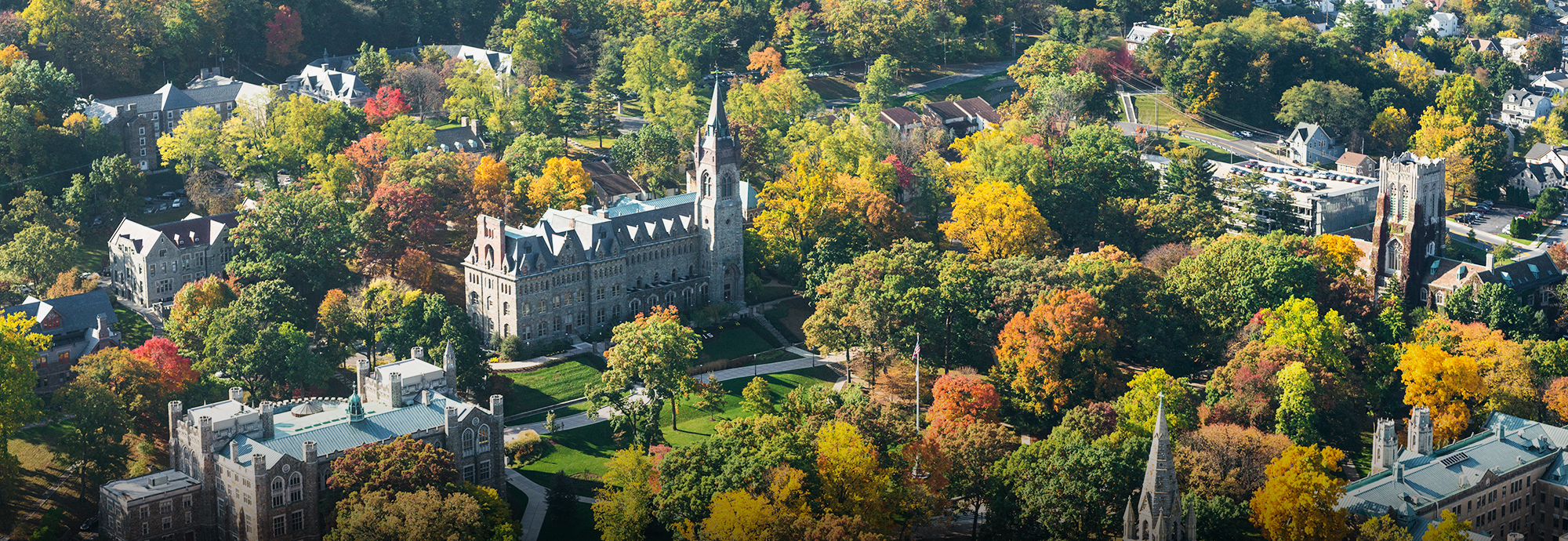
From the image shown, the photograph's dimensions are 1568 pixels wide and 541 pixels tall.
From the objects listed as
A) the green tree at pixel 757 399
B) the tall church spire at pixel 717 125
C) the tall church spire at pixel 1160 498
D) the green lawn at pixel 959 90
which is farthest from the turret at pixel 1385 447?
the green lawn at pixel 959 90

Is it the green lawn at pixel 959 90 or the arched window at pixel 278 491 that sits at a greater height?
the green lawn at pixel 959 90

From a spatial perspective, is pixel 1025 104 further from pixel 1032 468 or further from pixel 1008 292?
pixel 1032 468

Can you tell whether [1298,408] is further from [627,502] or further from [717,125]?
[717,125]

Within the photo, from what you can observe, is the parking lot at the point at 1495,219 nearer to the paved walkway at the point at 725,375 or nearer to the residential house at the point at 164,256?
the paved walkway at the point at 725,375

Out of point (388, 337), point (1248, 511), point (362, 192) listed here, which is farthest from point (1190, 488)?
point (362, 192)

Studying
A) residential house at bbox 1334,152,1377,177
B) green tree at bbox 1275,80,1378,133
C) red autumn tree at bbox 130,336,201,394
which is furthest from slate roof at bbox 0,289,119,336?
green tree at bbox 1275,80,1378,133

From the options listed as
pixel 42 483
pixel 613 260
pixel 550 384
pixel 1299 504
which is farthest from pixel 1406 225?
pixel 42 483

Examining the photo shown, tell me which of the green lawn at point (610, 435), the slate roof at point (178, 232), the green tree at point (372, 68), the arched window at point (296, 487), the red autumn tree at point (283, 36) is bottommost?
the green lawn at point (610, 435)
